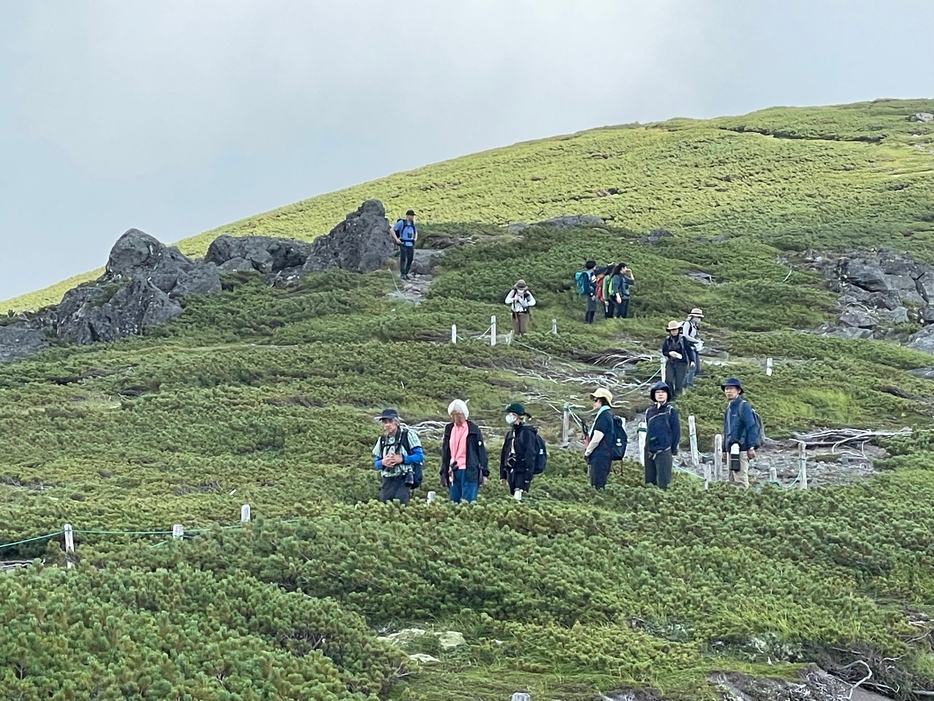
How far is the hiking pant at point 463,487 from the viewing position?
16.1 meters

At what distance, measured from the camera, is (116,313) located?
1588 inches

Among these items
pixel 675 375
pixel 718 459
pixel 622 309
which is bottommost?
pixel 718 459

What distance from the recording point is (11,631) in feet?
29.8

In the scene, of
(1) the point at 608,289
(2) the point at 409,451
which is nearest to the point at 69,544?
(2) the point at 409,451

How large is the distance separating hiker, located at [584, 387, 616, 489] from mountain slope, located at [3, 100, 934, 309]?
41766mm

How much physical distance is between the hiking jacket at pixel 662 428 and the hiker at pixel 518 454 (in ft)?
6.11

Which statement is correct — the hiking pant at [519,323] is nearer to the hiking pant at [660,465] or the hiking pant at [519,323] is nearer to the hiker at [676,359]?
the hiker at [676,359]

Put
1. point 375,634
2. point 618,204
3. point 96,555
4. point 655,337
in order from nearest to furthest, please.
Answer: point 375,634 < point 96,555 < point 655,337 < point 618,204

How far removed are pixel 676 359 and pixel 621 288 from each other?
11.8 m

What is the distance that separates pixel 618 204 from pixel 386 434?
6711 cm

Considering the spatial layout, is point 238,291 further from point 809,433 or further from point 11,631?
point 11,631

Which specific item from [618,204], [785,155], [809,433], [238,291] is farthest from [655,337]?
[785,155]

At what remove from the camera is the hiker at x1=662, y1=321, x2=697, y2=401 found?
82.8ft

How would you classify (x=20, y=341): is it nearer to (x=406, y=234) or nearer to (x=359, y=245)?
(x=406, y=234)
